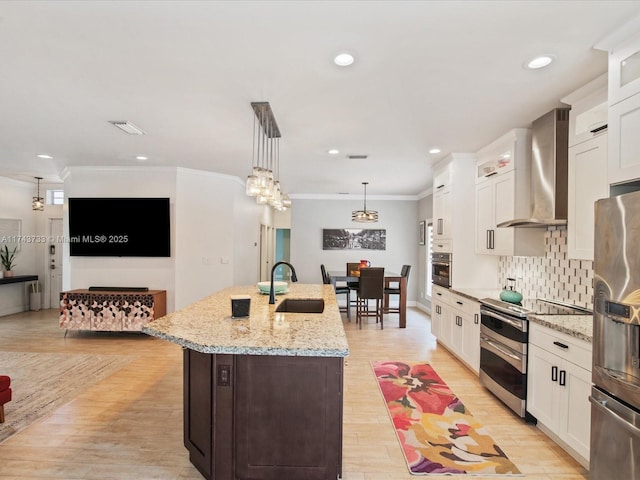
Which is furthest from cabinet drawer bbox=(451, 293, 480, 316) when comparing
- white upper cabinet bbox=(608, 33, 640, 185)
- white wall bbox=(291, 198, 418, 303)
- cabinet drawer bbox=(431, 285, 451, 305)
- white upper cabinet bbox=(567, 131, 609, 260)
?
white wall bbox=(291, 198, 418, 303)

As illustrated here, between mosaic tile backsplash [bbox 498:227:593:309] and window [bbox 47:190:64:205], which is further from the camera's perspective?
window [bbox 47:190:64:205]

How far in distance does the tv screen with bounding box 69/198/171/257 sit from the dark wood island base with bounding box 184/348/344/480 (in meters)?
4.00

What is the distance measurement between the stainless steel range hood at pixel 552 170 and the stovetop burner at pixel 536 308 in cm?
73

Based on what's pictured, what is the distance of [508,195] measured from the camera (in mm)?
3572

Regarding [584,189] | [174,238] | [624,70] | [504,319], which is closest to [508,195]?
[584,189]

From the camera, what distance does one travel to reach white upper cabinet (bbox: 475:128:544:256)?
344 cm

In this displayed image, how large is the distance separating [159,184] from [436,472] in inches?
201

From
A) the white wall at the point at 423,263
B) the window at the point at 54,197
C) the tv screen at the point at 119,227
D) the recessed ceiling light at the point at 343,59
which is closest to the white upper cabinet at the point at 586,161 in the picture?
the recessed ceiling light at the point at 343,59

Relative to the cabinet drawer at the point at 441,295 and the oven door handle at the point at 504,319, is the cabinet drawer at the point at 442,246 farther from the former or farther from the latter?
the oven door handle at the point at 504,319

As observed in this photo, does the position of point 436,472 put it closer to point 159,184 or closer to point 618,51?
point 618,51

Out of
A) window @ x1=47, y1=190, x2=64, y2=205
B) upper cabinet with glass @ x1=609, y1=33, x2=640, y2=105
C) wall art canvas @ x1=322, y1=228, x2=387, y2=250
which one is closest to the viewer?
upper cabinet with glass @ x1=609, y1=33, x2=640, y2=105

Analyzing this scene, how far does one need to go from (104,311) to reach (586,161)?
592 centimetres

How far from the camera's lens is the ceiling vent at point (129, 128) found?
11.3 feet

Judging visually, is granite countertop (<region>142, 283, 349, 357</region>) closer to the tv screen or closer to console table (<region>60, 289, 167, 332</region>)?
console table (<region>60, 289, 167, 332</region>)
